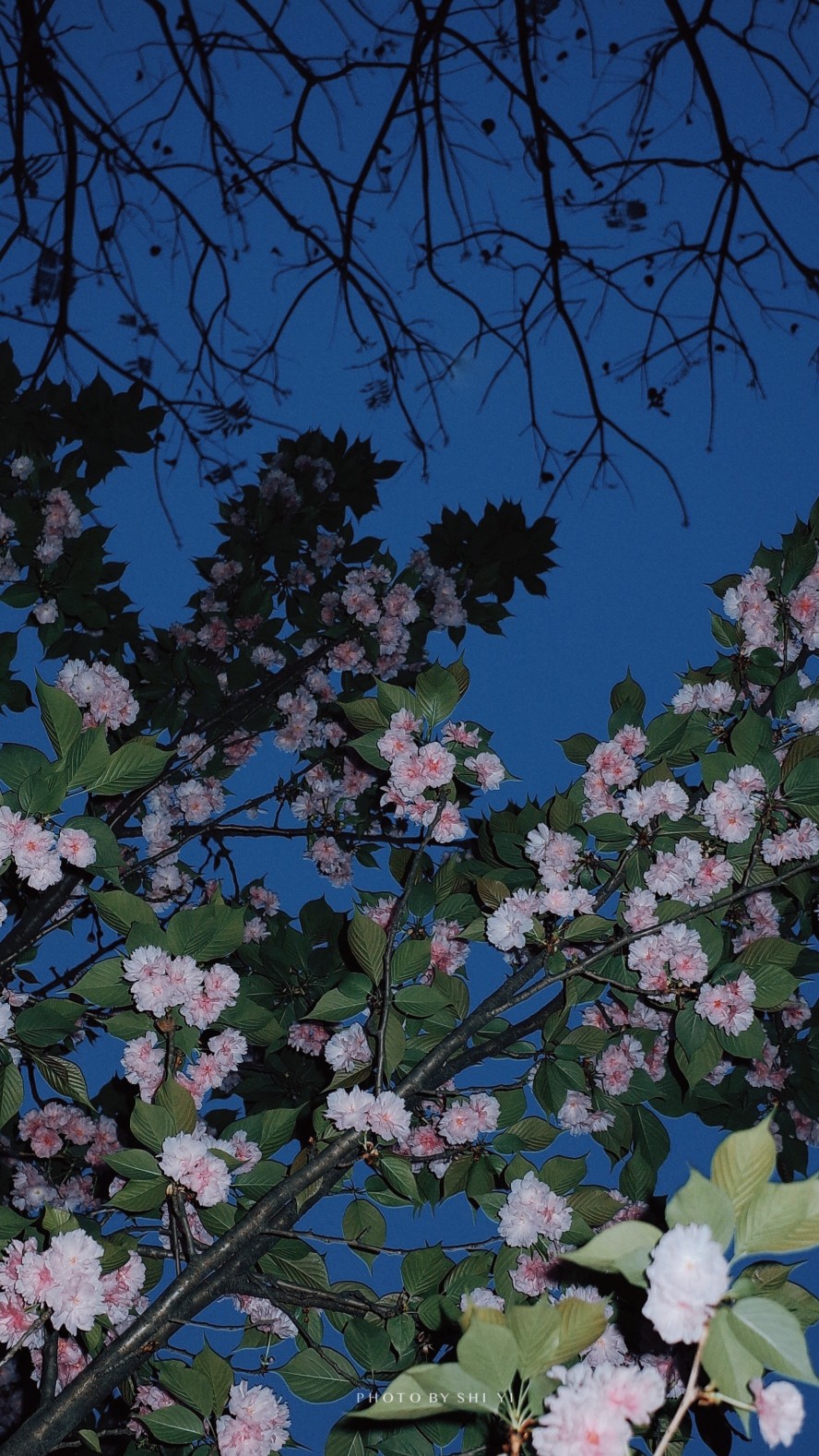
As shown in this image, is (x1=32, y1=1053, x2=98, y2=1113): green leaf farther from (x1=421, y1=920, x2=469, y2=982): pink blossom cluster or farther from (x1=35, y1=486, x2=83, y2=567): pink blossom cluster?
(x1=35, y1=486, x2=83, y2=567): pink blossom cluster

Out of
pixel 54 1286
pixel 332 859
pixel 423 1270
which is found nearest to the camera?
pixel 54 1286

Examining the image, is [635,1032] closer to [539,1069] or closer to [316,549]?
[539,1069]

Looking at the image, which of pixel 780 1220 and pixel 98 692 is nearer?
Result: pixel 780 1220

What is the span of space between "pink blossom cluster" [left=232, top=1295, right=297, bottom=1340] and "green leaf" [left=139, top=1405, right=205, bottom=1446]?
0.09 m

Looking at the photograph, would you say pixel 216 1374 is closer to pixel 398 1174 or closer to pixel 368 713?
pixel 398 1174

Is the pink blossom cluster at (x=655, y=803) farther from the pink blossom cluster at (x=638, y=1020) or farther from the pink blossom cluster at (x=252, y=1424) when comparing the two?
the pink blossom cluster at (x=252, y=1424)

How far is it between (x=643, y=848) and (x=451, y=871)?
227mm

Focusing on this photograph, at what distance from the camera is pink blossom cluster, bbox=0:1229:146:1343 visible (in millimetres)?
829

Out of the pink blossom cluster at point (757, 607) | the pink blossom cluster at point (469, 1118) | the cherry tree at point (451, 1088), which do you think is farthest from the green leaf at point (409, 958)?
the pink blossom cluster at point (757, 607)

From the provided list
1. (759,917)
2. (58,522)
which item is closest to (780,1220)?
(759,917)

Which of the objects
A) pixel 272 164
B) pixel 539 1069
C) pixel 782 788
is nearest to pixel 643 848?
pixel 782 788

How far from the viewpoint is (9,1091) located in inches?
37.2

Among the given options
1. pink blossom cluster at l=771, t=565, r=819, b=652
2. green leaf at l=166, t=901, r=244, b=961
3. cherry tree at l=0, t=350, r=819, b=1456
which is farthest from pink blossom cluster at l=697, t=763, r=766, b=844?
green leaf at l=166, t=901, r=244, b=961

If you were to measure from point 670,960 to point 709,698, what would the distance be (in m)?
0.38
